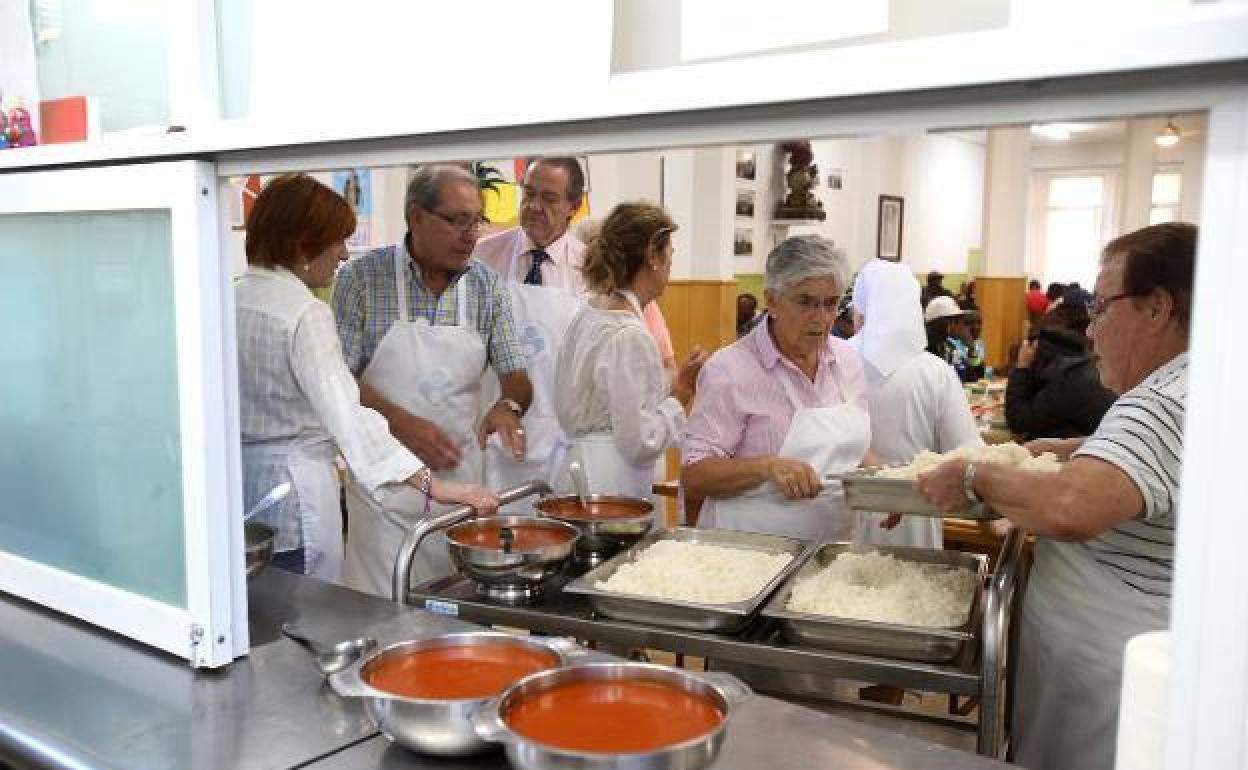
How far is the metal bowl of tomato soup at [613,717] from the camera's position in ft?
3.10

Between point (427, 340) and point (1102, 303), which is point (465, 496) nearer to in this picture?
point (427, 340)

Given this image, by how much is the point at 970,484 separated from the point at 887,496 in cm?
20

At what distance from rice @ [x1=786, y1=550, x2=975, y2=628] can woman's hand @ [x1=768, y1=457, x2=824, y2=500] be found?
363 mm

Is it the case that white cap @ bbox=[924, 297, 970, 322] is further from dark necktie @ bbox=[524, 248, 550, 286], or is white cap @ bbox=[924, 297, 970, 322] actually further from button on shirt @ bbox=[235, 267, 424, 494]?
button on shirt @ bbox=[235, 267, 424, 494]

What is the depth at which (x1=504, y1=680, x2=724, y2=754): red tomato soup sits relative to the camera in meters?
1.02

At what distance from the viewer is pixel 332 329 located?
79.3 inches

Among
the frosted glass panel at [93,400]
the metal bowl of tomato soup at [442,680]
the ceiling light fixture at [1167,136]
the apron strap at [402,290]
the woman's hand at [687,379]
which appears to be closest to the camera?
the metal bowl of tomato soup at [442,680]

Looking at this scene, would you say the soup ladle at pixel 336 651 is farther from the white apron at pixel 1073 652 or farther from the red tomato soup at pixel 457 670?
the white apron at pixel 1073 652

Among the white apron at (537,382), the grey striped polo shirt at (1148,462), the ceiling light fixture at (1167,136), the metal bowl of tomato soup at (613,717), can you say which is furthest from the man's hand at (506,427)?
the ceiling light fixture at (1167,136)

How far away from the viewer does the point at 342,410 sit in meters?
1.89

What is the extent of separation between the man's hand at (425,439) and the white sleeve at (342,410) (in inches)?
34.0

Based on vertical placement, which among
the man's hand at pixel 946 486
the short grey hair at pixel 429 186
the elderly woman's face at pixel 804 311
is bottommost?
the man's hand at pixel 946 486

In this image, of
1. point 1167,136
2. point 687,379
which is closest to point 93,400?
point 687,379

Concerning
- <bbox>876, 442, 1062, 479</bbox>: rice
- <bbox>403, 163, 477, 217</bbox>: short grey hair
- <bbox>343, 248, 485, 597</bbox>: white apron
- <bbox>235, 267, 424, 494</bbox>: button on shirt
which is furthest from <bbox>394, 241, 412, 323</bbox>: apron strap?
<bbox>876, 442, 1062, 479</bbox>: rice
